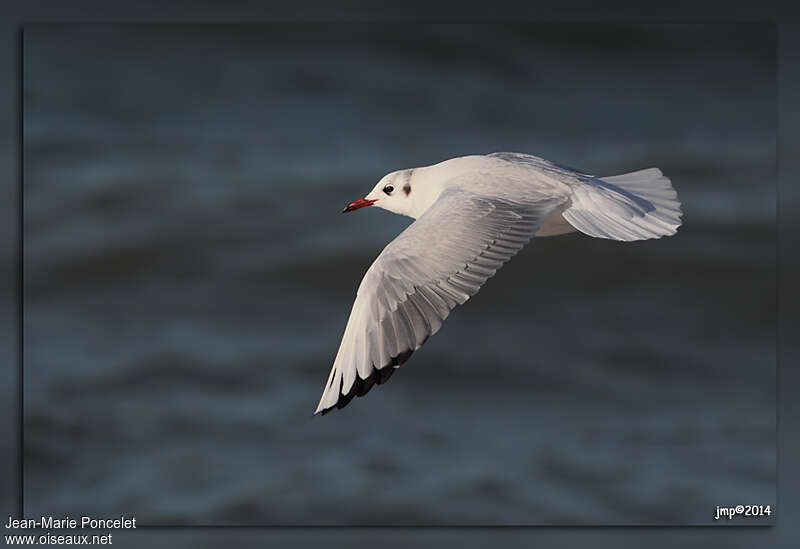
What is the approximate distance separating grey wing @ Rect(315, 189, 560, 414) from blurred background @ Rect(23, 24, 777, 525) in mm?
746

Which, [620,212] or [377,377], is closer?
[377,377]

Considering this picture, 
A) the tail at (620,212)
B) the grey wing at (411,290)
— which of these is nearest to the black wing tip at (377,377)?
the grey wing at (411,290)

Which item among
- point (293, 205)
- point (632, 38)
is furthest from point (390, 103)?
point (632, 38)

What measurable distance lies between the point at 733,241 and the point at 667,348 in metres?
0.30

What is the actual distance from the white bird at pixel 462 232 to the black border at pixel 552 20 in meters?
0.44

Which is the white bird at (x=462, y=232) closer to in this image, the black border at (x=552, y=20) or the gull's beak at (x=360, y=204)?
the gull's beak at (x=360, y=204)

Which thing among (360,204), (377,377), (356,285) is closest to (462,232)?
(377,377)

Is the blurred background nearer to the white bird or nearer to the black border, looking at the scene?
the black border

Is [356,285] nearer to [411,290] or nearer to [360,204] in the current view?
[360,204]

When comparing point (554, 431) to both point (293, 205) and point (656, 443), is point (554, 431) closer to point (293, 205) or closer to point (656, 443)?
point (656, 443)

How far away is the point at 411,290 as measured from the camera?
90.1 inches

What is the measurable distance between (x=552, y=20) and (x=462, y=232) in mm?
899

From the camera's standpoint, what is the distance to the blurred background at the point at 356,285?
118 inches

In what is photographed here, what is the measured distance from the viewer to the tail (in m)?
2.47
